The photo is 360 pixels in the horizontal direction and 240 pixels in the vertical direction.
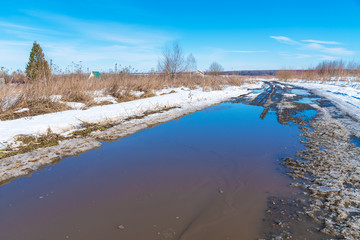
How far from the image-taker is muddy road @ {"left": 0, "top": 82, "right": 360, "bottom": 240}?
226 cm

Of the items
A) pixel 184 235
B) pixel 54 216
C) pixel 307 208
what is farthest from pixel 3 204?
pixel 307 208

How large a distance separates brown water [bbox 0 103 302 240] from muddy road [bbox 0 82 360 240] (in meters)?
0.01

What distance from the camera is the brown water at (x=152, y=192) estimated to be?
2.28 metres

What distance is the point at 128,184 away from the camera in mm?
3230

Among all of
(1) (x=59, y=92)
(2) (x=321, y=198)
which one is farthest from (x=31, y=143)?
(2) (x=321, y=198)

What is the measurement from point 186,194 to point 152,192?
492 millimetres

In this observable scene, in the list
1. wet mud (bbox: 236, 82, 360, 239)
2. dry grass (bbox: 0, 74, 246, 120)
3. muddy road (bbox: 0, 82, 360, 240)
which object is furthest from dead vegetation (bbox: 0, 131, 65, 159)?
wet mud (bbox: 236, 82, 360, 239)

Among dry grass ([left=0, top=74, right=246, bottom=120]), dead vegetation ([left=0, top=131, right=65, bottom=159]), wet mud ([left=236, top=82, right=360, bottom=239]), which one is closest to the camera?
wet mud ([left=236, top=82, right=360, bottom=239])

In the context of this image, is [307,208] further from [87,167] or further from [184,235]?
[87,167]

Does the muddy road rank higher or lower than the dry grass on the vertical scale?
lower

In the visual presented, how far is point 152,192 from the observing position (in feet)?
9.84

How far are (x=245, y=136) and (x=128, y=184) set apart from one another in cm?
366

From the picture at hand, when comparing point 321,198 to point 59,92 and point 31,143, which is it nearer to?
point 31,143

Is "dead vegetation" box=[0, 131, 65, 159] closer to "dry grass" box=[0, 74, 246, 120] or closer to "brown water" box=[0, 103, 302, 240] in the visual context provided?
"brown water" box=[0, 103, 302, 240]
